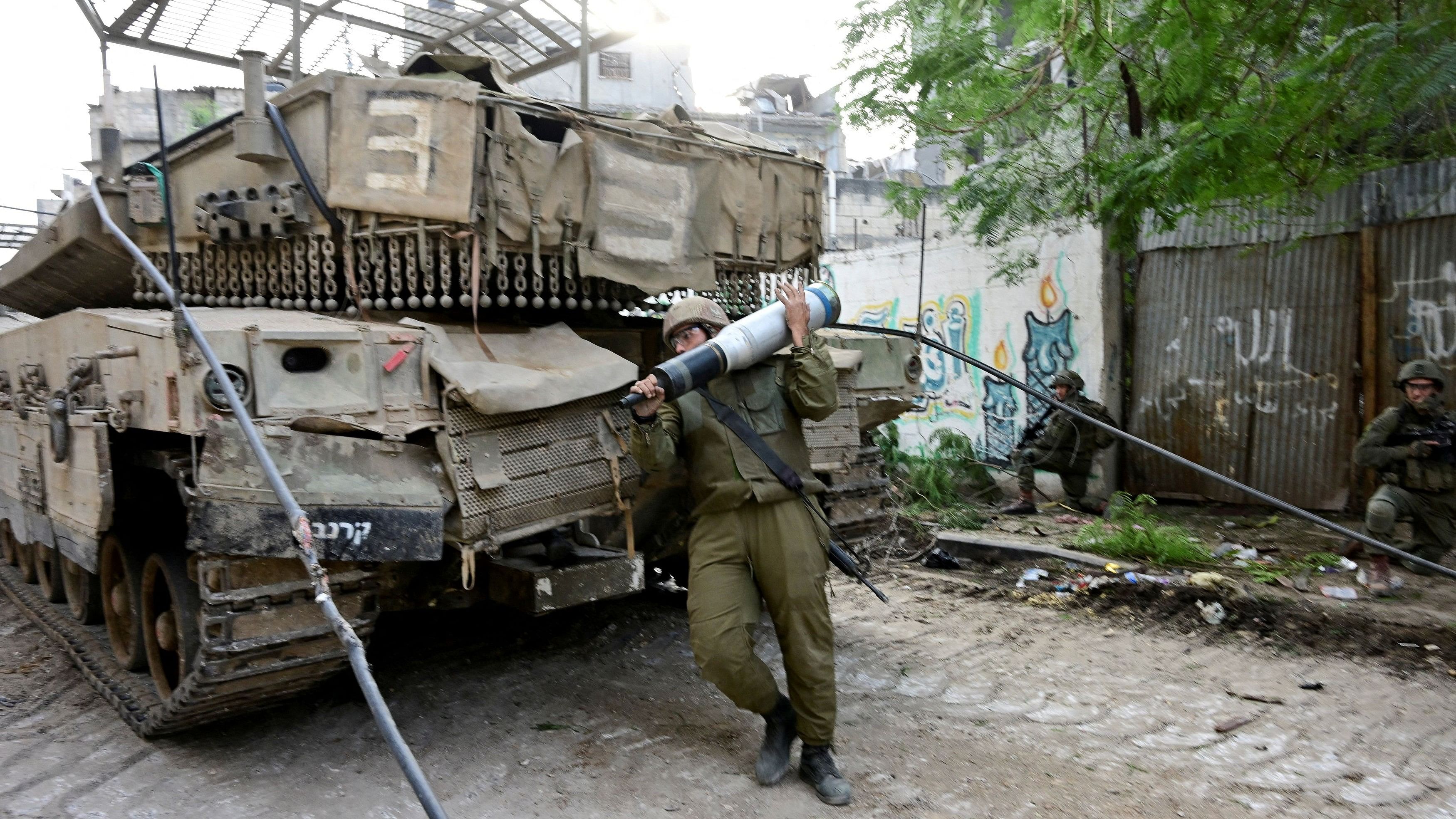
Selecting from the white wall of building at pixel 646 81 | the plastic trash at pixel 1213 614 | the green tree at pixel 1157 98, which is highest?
the white wall of building at pixel 646 81

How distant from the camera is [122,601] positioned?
4.68 meters

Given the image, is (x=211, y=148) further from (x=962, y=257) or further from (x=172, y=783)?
(x=962, y=257)

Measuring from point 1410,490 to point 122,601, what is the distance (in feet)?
21.6

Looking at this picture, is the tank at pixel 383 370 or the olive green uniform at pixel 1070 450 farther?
the olive green uniform at pixel 1070 450

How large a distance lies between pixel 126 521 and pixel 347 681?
114 centimetres

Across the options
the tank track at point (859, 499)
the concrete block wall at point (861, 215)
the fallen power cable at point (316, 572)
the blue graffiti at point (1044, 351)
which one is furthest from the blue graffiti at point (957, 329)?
the concrete block wall at point (861, 215)

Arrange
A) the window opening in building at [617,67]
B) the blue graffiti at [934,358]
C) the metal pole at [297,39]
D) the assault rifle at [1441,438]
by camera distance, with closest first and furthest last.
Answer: the metal pole at [297,39] < the assault rifle at [1441,438] < the blue graffiti at [934,358] < the window opening in building at [617,67]

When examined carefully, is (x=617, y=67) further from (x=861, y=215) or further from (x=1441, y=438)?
(x=1441, y=438)

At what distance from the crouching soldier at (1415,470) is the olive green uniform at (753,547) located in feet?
12.9

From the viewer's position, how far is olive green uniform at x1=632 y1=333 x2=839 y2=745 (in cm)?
352

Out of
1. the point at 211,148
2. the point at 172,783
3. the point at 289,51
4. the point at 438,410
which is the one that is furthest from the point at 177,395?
the point at 289,51

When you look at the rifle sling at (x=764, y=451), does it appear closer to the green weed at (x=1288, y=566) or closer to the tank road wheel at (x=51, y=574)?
the green weed at (x=1288, y=566)

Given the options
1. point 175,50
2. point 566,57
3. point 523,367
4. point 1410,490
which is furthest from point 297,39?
point 1410,490

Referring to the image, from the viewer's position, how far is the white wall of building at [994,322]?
925 cm
